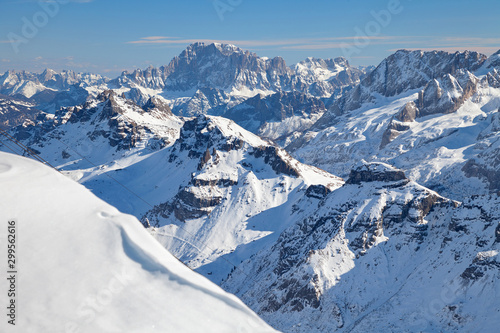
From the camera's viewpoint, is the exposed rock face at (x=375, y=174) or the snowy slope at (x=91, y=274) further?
the exposed rock face at (x=375, y=174)

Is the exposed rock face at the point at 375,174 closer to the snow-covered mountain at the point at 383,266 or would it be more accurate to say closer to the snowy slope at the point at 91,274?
the snow-covered mountain at the point at 383,266

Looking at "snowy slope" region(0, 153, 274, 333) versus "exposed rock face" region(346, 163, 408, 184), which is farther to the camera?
"exposed rock face" region(346, 163, 408, 184)

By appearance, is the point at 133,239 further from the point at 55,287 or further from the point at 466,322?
the point at 466,322

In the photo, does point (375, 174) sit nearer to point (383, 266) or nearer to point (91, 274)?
point (383, 266)

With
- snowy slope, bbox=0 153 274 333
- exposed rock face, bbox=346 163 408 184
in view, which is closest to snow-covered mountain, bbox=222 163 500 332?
exposed rock face, bbox=346 163 408 184

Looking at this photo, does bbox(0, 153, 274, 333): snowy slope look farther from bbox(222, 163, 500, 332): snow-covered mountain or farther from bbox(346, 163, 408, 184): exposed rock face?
bbox(346, 163, 408, 184): exposed rock face

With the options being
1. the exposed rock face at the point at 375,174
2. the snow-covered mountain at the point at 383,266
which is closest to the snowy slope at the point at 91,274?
the snow-covered mountain at the point at 383,266

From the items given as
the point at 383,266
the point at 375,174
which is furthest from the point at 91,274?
the point at 375,174
